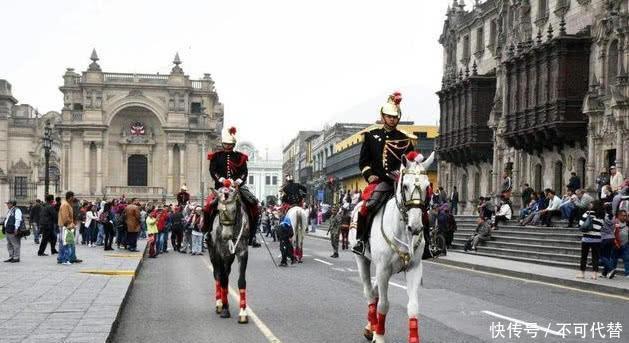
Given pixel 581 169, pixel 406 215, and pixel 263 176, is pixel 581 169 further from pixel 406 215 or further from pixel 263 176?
pixel 263 176

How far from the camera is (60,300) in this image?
13727mm

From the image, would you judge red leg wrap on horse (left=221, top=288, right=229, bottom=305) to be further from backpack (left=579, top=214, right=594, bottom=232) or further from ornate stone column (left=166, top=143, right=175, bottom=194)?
ornate stone column (left=166, top=143, right=175, bottom=194)

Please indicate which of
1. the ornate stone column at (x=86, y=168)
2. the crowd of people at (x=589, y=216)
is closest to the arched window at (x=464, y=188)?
the crowd of people at (x=589, y=216)

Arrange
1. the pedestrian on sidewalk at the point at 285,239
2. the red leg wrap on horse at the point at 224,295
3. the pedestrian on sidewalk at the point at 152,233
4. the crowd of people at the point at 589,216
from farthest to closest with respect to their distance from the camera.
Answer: the pedestrian on sidewalk at the point at 152,233 < the pedestrian on sidewalk at the point at 285,239 < the crowd of people at the point at 589,216 < the red leg wrap on horse at the point at 224,295

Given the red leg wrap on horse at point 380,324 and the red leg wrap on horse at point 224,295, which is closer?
the red leg wrap on horse at point 380,324

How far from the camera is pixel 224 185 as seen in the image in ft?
43.7

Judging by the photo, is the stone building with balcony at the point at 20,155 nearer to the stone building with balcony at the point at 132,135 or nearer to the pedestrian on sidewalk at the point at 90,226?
the stone building with balcony at the point at 132,135

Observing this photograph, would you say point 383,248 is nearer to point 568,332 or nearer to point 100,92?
point 568,332

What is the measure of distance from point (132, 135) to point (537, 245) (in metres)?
69.6

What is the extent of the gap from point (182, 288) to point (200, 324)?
19.5 ft

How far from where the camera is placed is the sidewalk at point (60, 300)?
10281 millimetres

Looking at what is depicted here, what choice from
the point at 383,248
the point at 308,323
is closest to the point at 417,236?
the point at 383,248

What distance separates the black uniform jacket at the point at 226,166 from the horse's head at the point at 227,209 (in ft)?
2.14

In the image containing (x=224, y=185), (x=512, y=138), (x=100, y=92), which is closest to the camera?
(x=224, y=185)
